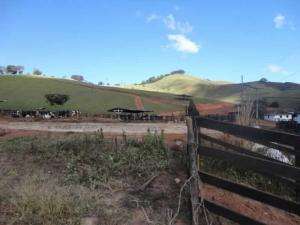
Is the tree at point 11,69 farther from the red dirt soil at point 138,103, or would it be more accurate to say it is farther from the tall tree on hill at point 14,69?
the red dirt soil at point 138,103

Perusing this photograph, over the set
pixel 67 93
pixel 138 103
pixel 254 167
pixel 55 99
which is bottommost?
pixel 254 167

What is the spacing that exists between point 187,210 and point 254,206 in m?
1.08

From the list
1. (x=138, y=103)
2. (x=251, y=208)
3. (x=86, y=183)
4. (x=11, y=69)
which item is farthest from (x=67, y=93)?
(x=251, y=208)

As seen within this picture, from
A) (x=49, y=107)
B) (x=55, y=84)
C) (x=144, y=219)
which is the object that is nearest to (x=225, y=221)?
(x=144, y=219)

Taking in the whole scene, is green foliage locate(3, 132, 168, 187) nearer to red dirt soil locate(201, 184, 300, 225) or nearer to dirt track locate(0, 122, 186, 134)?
red dirt soil locate(201, 184, 300, 225)

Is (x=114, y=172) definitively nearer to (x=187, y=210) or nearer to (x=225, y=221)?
(x=187, y=210)

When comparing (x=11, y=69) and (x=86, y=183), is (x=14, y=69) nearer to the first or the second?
(x=11, y=69)

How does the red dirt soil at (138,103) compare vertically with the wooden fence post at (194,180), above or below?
above

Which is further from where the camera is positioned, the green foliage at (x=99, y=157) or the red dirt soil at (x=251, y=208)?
the green foliage at (x=99, y=157)

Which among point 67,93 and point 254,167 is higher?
point 67,93

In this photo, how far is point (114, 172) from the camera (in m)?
9.96

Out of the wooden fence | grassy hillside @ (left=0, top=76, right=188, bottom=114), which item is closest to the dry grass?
the wooden fence

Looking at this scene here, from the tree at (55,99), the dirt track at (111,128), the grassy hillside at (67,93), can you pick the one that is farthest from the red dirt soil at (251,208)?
the tree at (55,99)

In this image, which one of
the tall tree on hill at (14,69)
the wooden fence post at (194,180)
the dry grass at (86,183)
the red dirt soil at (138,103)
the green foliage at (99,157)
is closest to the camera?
the wooden fence post at (194,180)
